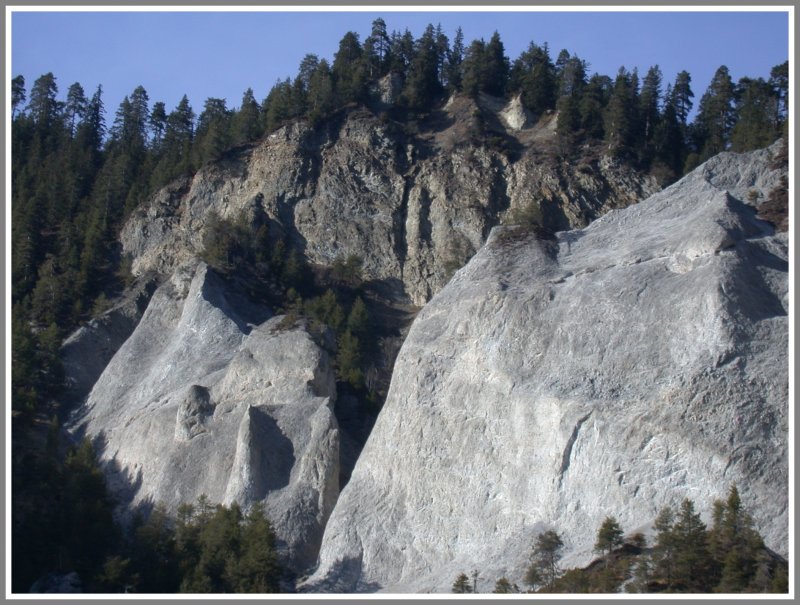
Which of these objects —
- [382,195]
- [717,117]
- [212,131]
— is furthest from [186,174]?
[717,117]

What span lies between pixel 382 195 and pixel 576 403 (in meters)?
37.8

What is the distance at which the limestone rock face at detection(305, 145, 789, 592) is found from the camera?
39.2 m

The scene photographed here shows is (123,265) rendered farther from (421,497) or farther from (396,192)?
(421,497)

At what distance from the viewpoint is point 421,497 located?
44906 mm

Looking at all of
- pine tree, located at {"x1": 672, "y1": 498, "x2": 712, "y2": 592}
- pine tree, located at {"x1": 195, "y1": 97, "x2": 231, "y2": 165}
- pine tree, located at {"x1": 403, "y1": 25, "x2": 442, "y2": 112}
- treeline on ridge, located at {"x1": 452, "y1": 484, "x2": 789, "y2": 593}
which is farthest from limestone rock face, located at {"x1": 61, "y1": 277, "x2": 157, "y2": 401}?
pine tree, located at {"x1": 672, "y1": 498, "x2": 712, "y2": 592}

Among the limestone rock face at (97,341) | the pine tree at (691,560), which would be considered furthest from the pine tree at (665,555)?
the limestone rock face at (97,341)

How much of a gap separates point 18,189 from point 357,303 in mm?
29872

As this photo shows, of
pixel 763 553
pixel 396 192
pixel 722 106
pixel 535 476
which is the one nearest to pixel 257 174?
pixel 396 192

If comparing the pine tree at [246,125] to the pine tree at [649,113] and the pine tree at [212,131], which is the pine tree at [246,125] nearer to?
the pine tree at [212,131]

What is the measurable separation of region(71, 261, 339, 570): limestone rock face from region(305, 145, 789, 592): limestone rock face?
2.73m

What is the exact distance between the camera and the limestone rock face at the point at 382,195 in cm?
7488

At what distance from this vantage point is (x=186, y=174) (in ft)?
269

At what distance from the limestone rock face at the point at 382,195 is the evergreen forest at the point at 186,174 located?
1647mm

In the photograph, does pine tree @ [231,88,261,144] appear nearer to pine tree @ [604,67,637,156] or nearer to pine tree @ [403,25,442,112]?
Result: pine tree @ [403,25,442,112]
